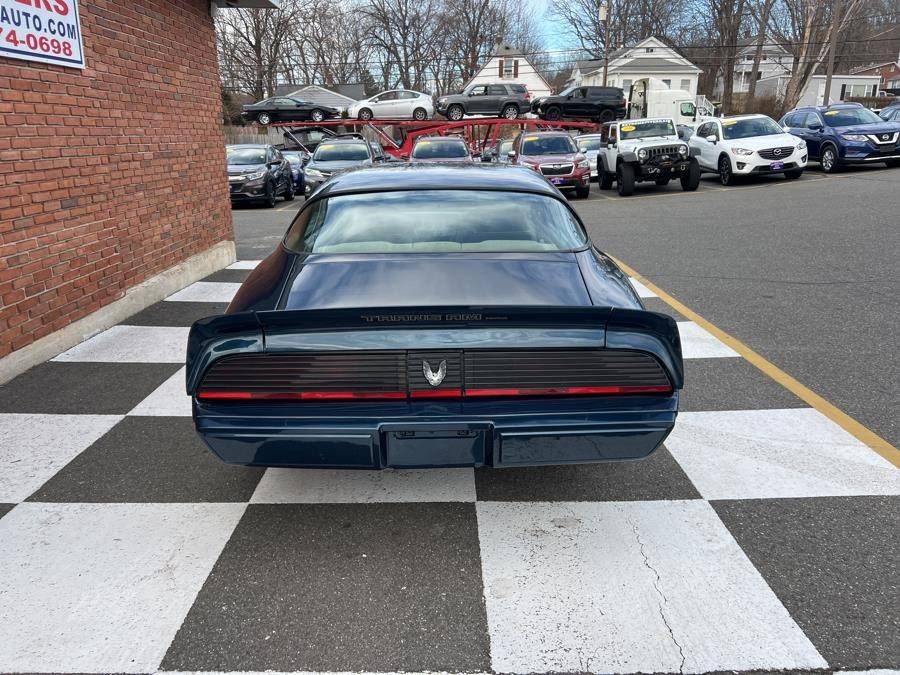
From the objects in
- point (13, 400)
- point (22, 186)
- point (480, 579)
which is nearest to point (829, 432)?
point (480, 579)

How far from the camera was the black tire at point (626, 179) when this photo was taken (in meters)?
17.8

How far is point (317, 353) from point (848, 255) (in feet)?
27.4

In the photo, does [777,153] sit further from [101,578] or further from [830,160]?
[101,578]

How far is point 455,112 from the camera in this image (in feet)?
110

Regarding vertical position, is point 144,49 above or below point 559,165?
above

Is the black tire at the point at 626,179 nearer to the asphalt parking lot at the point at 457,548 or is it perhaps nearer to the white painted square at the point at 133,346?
the asphalt parking lot at the point at 457,548

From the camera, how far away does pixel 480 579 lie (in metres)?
2.63

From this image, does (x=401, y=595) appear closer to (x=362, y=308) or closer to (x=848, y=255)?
(x=362, y=308)

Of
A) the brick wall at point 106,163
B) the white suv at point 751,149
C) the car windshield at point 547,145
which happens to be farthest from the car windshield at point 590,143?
the brick wall at point 106,163

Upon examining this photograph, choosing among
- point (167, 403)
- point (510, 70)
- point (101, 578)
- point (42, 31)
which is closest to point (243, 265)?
point (42, 31)

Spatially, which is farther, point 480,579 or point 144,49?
point 144,49

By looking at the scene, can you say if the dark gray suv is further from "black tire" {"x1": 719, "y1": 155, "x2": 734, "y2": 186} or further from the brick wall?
the brick wall

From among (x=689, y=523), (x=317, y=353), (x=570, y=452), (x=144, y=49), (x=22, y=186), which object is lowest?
(x=689, y=523)

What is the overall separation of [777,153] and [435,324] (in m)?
17.6
